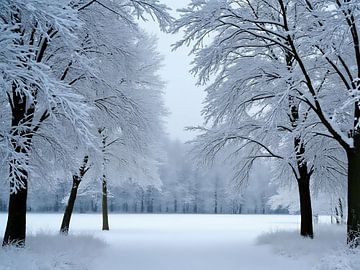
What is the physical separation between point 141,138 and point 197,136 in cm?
216

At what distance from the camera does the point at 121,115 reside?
12.0 m

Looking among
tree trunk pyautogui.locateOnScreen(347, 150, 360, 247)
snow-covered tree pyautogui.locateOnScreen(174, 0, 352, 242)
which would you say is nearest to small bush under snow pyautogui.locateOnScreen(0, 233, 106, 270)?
snow-covered tree pyautogui.locateOnScreen(174, 0, 352, 242)

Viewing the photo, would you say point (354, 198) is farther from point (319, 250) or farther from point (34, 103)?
point (34, 103)

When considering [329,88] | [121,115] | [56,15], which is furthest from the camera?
[329,88]

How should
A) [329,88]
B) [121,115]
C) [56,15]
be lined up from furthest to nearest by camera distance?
[329,88], [121,115], [56,15]

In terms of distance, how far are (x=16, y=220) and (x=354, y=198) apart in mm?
8312

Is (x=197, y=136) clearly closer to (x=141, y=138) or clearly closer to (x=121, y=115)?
(x=141, y=138)

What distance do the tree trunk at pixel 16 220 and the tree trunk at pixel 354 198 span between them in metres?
7.90

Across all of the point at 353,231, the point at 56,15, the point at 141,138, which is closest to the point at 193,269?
the point at 353,231

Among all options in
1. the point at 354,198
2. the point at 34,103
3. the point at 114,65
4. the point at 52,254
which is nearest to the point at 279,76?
the point at 354,198

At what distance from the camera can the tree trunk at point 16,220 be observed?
30.7 ft

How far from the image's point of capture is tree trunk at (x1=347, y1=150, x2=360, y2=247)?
9.39 m

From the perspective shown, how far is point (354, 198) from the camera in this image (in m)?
9.62

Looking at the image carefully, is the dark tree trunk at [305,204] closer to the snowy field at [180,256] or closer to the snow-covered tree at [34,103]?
the snowy field at [180,256]
